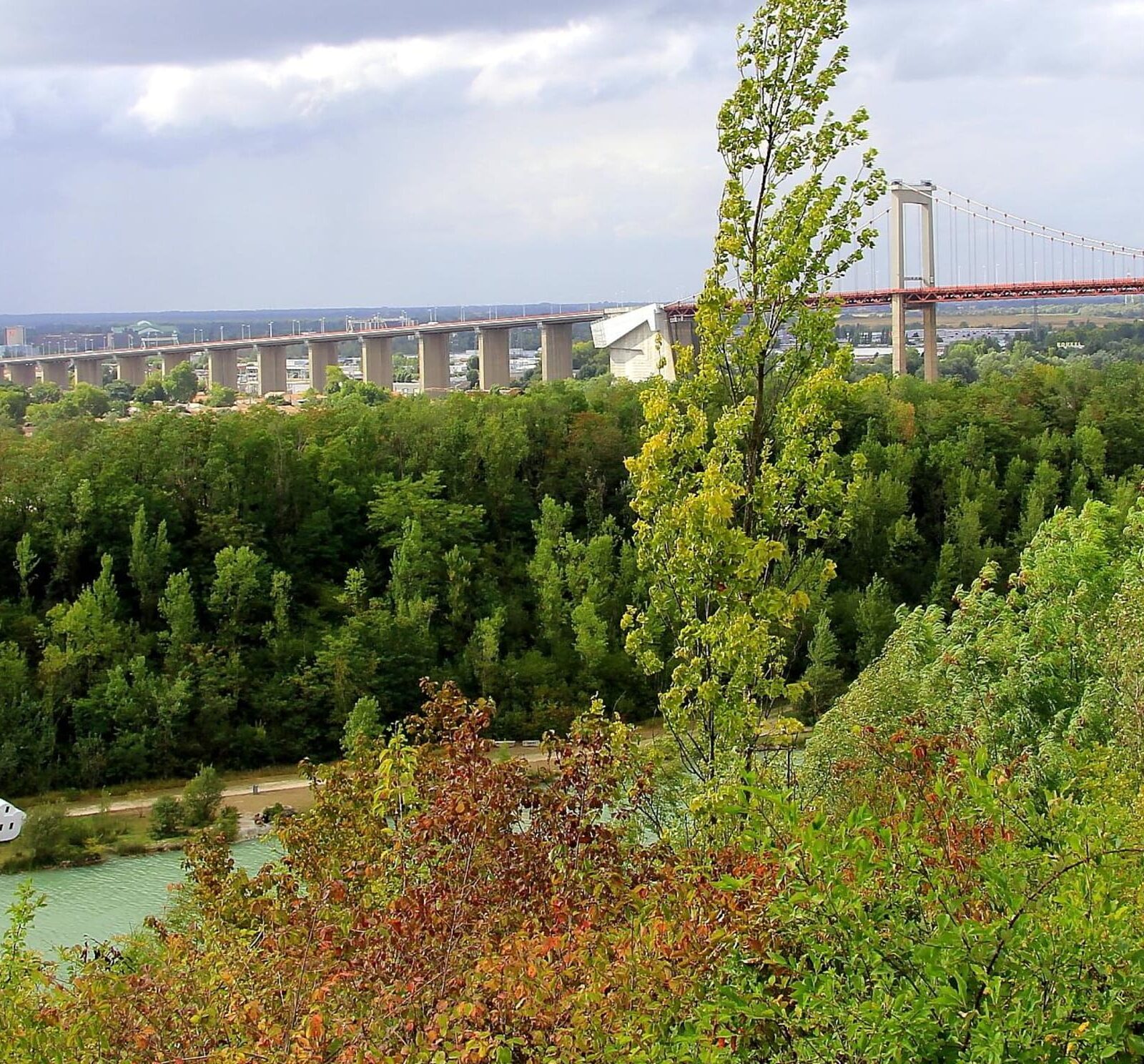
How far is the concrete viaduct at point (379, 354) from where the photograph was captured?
127 feet

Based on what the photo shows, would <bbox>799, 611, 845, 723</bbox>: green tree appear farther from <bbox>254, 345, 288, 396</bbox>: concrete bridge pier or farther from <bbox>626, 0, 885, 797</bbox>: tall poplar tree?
<bbox>254, 345, 288, 396</bbox>: concrete bridge pier

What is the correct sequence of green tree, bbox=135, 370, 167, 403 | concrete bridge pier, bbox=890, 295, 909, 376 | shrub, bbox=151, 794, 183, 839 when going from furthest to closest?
green tree, bbox=135, 370, 167, 403 → concrete bridge pier, bbox=890, 295, 909, 376 → shrub, bbox=151, 794, 183, 839

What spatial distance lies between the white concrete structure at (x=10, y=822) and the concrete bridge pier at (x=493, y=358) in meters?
24.3

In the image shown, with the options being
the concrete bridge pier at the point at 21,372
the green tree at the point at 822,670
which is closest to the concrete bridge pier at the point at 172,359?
the concrete bridge pier at the point at 21,372

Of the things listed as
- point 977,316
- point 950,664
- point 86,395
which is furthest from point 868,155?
point 977,316

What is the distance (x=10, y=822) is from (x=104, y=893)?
253 centimetres

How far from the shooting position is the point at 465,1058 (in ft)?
10.0

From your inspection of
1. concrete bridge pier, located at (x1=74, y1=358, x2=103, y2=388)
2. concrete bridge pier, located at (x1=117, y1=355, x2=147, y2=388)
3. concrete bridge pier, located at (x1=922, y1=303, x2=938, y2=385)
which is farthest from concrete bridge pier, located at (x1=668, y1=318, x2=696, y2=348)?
concrete bridge pier, located at (x1=74, y1=358, x2=103, y2=388)

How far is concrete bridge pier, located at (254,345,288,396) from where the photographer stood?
39938 mm

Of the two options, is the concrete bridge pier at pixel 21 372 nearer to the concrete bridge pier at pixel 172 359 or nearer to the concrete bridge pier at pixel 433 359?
the concrete bridge pier at pixel 172 359

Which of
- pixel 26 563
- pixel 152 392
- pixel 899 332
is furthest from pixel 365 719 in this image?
pixel 899 332

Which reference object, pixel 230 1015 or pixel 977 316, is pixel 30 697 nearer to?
pixel 230 1015

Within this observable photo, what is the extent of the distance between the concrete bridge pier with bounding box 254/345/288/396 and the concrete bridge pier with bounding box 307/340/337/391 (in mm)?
819

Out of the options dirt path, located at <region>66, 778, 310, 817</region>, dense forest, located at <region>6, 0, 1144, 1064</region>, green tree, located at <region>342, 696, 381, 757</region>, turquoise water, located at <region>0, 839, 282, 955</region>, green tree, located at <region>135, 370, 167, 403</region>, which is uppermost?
green tree, located at <region>135, 370, 167, 403</region>
